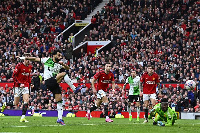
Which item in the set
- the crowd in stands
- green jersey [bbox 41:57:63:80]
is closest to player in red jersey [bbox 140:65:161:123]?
green jersey [bbox 41:57:63:80]

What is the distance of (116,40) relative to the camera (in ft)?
144

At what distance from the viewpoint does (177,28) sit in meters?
42.2

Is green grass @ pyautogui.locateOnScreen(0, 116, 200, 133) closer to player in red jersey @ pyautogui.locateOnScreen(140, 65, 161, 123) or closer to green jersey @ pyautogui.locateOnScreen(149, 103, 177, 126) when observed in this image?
green jersey @ pyautogui.locateOnScreen(149, 103, 177, 126)

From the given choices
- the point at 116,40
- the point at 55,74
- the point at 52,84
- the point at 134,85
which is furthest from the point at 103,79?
the point at 116,40

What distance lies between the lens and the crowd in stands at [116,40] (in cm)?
3672

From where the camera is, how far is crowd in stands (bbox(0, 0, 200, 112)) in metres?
36.7

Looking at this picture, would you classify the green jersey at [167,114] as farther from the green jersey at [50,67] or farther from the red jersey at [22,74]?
the red jersey at [22,74]

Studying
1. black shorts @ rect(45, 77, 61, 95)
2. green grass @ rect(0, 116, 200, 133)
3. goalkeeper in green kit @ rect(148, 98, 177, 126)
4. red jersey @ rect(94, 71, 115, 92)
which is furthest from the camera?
red jersey @ rect(94, 71, 115, 92)

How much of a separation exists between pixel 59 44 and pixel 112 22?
4743mm

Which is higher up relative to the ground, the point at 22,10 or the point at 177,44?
the point at 22,10

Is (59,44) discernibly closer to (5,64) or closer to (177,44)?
(5,64)

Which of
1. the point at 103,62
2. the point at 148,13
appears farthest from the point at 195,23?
the point at 103,62

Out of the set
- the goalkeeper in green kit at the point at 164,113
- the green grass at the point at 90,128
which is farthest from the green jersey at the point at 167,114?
the green grass at the point at 90,128

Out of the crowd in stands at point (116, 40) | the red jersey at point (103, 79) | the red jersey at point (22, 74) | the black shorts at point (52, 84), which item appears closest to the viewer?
the black shorts at point (52, 84)
